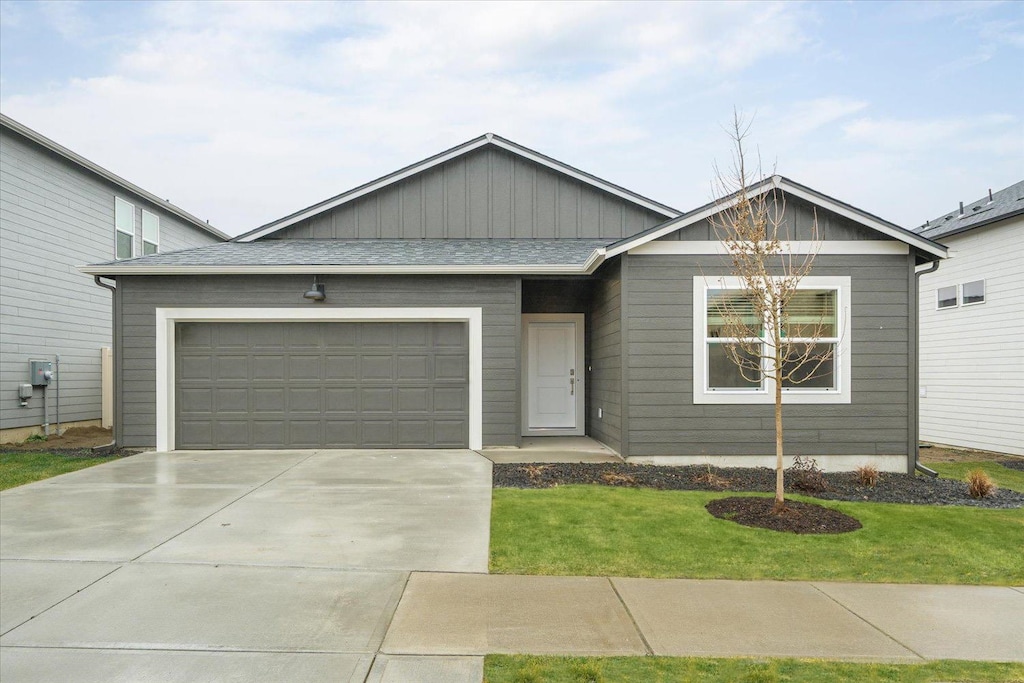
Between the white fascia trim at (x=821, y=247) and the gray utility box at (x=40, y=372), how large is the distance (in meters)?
11.1

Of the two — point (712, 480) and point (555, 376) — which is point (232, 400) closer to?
point (555, 376)

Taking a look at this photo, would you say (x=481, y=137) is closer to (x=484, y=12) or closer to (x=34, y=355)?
(x=484, y=12)

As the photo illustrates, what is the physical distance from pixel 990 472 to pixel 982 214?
19.0ft

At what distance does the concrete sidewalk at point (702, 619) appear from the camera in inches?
132

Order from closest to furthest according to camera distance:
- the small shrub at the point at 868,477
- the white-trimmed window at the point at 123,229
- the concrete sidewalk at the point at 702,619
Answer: the concrete sidewalk at the point at 702,619 → the small shrub at the point at 868,477 → the white-trimmed window at the point at 123,229

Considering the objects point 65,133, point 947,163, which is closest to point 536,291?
point 947,163

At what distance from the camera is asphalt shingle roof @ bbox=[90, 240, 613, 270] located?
9.81 metres

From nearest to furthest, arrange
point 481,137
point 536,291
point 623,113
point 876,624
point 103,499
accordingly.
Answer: point 876,624 → point 103,499 → point 536,291 → point 481,137 → point 623,113

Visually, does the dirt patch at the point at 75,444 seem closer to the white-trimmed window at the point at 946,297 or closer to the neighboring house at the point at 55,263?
the neighboring house at the point at 55,263

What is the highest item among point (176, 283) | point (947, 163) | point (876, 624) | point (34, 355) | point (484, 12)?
point (484, 12)

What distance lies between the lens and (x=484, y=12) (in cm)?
1352

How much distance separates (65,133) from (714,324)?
77.9 ft

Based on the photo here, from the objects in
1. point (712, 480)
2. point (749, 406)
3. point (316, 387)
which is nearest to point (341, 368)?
point (316, 387)

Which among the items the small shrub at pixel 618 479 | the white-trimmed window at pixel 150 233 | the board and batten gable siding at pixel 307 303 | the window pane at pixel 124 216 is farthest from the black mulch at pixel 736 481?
the white-trimmed window at pixel 150 233
